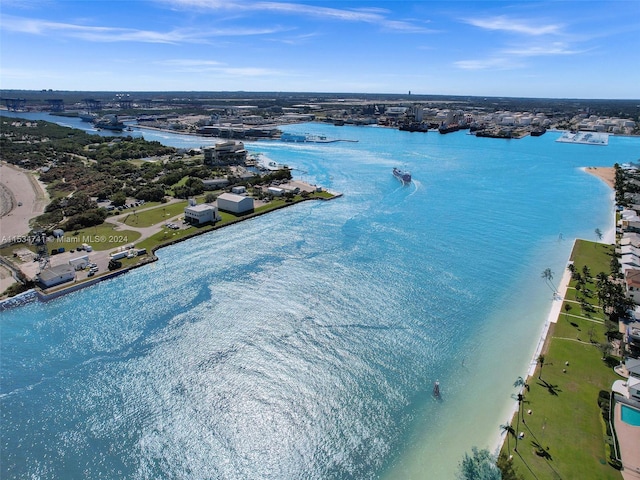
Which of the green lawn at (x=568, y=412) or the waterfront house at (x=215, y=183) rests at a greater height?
the waterfront house at (x=215, y=183)

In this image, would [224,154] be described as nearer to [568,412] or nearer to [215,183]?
[215,183]

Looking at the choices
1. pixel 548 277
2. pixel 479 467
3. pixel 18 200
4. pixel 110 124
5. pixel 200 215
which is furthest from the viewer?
pixel 110 124

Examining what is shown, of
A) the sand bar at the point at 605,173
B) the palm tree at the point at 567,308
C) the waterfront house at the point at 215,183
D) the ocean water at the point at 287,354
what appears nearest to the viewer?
the ocean water at the point at 287,354

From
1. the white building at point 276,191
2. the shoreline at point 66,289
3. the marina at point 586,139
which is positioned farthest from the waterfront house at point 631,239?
the marina at point 586,139

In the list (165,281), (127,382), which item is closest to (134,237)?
(165,281)

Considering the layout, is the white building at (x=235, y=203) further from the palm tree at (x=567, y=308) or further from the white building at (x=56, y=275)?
the palm tree at (x=567, y=308)

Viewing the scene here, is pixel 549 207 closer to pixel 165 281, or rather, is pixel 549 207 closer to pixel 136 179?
pixel 165 281

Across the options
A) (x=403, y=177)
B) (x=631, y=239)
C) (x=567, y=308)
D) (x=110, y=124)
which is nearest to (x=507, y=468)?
(x=567, y=308)
